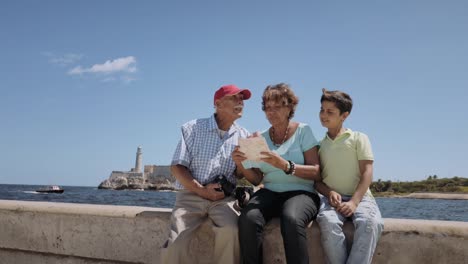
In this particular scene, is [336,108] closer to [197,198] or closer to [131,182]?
[197,198]

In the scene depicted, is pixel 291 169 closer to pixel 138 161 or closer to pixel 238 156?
pixel 238 156

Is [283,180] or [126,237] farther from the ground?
[283,180]

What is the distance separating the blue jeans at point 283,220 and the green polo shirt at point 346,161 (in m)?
0.23

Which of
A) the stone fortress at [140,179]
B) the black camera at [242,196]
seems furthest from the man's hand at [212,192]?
the stone fortress at [140,179]

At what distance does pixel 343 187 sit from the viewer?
3266 mm

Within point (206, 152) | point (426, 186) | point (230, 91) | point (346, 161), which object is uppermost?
point (230, 91)

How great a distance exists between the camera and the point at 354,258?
2768 millimetres

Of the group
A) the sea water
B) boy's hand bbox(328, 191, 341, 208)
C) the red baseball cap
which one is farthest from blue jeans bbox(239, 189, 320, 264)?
the sea water

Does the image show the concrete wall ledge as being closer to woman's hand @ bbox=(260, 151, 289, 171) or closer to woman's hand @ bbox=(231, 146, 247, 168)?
woman's hand @ bbox=(260, 151, 289, 171)

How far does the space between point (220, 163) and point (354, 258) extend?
1420 millimetres

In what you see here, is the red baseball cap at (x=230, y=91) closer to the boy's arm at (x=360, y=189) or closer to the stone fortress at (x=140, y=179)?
the boy's arm at (x=360, y=189)

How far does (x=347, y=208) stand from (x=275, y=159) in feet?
2.20

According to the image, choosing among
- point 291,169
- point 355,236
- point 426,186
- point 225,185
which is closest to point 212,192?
point 225,185

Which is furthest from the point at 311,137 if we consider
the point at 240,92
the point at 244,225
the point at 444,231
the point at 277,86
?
the point at 444,231
